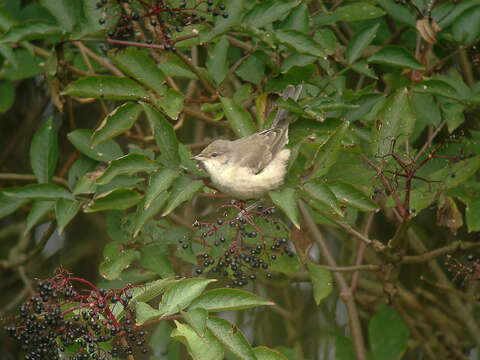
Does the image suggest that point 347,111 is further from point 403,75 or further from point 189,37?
point 189,37

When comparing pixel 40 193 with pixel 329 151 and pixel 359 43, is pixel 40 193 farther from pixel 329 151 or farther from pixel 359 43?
pixel 359 43

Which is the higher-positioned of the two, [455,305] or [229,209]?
[229,209]

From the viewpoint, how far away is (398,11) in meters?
3.30

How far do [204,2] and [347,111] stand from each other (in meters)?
0.84

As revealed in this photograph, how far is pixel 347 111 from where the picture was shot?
3.20 metres

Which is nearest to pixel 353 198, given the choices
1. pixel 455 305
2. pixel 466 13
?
pixel 466 13

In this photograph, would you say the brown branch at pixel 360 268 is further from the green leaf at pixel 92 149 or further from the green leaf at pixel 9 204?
the green leaf at pixel 9 204

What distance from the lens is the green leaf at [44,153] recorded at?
3387 millimetres

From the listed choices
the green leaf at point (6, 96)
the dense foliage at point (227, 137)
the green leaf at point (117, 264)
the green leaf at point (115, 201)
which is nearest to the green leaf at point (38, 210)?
the dense foliage at point (227, 137)

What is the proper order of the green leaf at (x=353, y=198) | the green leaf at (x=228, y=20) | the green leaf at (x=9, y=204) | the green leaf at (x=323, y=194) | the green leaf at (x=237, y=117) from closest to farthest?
1. the green leaf at (x=323, y=194)
2. the green leaf at (x=353, y=198)
3. the green leaf at (x=228, y=20)
4. the green leaf at (x=237, y=117)
5. the green leaf at (x=9, y=204)

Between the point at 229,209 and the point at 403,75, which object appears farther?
the point at 403,75

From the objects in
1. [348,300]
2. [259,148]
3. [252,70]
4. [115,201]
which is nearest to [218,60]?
[252,70]

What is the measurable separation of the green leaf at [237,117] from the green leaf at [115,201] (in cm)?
57

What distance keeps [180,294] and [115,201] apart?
2.82 feet
